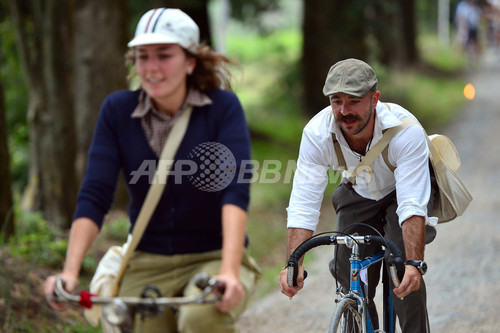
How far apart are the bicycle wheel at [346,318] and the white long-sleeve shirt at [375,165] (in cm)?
45

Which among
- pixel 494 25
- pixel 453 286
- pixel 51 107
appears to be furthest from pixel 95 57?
pixel 494 25

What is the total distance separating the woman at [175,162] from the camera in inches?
123

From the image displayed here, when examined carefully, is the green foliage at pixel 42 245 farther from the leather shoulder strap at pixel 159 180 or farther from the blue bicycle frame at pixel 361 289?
the leather shoulder strap at pixel 159 180

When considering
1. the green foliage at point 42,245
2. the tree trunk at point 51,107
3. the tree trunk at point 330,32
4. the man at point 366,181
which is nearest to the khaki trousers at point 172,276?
the man at point 366,181

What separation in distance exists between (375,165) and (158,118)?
4.30 feet

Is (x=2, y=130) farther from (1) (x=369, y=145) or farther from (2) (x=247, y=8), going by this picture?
(2) (x=247, y=8)

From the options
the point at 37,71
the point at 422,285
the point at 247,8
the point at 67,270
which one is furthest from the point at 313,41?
the point at 67,270

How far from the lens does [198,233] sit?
3201 mm

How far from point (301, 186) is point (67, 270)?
143 centimetres

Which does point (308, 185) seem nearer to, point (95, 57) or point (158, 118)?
point (158, 118)

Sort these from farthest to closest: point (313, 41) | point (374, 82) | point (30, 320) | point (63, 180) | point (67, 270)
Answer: point (313, 41) → point (63, 180) → point (30, 320) → point (374, 82) → point (67, 270)

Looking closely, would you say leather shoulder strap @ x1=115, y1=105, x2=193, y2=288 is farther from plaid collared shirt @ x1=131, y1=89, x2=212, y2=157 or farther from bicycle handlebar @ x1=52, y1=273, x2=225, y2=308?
bicycle handlebar @ x1=52, y1=273, x2=225, y2=308

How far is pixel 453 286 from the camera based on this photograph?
8.05m

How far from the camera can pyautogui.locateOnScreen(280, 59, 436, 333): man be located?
372cm
